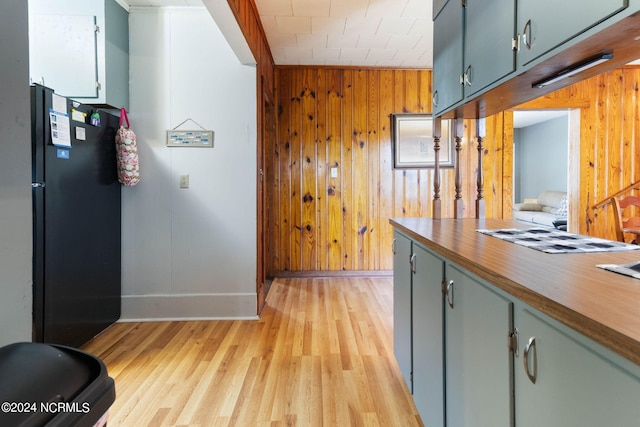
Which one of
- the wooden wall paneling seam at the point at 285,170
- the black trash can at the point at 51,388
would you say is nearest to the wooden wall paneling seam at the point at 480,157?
the black trash can at the point at 51,388

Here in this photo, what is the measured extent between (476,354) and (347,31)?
3.02 m

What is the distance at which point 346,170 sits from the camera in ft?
13.4

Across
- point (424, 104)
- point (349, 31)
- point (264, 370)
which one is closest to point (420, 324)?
point (264, 370)

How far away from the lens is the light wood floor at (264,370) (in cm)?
161

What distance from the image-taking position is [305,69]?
4.03m

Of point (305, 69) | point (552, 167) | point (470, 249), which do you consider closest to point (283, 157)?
point (305, 69)

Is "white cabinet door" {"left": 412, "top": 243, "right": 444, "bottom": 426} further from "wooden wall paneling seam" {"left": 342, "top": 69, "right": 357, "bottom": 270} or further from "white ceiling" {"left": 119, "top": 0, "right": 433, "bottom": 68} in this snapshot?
"wooden wall paneling seam" {"left": 342, "top": 69, "right": 357, "bottom": 270}

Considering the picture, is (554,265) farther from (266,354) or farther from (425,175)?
(425,175)

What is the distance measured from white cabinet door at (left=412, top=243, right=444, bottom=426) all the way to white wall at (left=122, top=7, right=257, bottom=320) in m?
1.63

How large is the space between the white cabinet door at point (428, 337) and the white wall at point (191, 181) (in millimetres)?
1633

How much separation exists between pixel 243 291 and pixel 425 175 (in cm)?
257

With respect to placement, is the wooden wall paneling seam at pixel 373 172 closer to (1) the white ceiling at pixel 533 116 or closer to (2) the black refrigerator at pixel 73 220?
(2) the black refrigerator at pixel 73 220

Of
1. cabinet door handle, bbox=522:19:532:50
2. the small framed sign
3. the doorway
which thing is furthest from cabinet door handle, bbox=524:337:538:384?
the doorway
